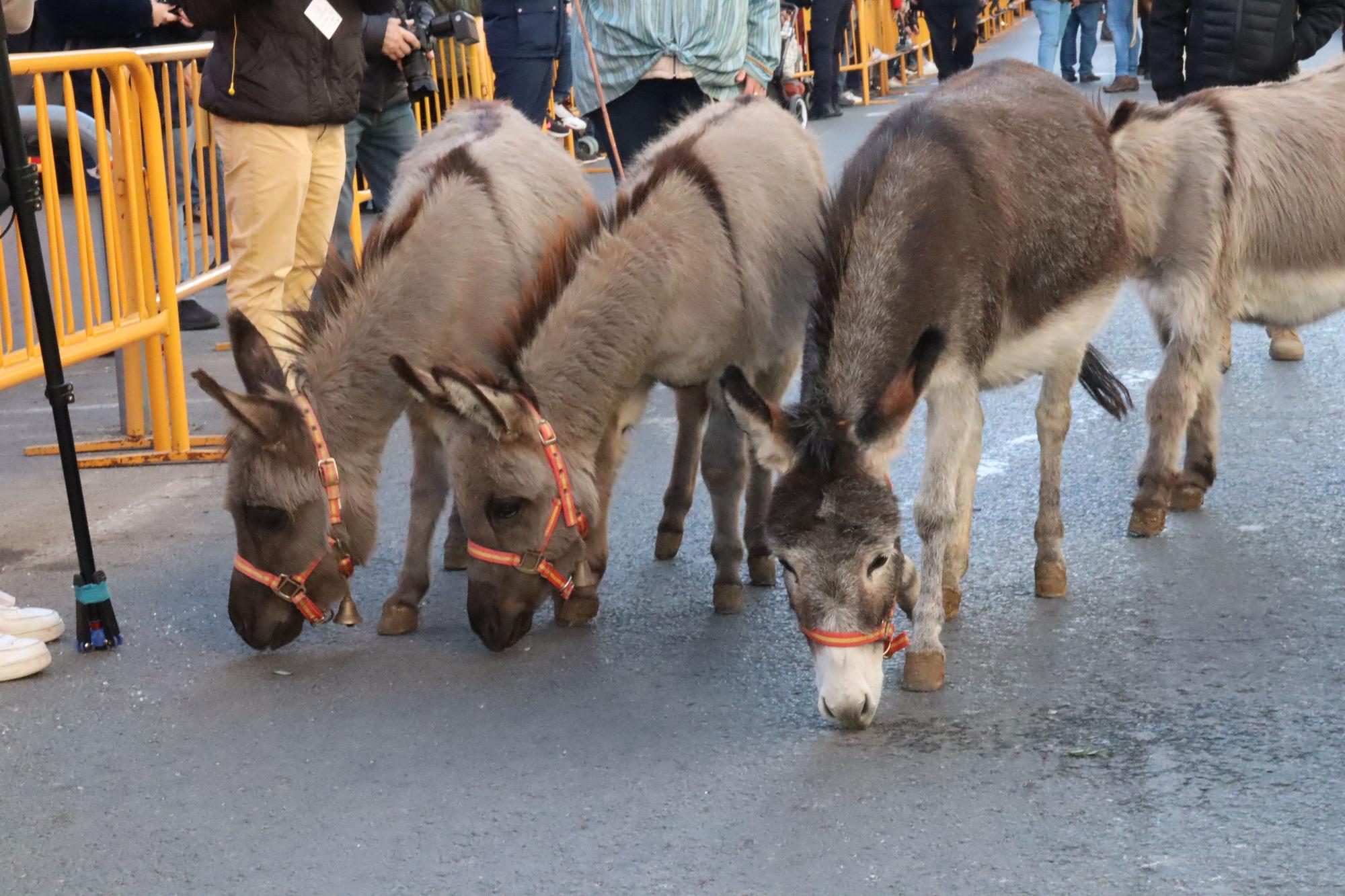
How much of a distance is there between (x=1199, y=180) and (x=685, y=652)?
2621mm

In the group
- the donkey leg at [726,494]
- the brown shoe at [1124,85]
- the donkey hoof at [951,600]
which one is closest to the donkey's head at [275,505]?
the donkey leg at [726,494]

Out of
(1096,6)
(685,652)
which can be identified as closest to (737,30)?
(685,652)

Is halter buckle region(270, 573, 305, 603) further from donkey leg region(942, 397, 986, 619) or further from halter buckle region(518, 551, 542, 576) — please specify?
donkey leg region(942, 397, 986, 619)

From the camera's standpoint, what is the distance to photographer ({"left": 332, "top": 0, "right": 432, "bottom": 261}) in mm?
7273

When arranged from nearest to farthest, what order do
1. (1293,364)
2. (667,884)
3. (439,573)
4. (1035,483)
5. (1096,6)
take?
(667,884) < (439,573) < (1035,483) < (1293,364) < (1096,6)

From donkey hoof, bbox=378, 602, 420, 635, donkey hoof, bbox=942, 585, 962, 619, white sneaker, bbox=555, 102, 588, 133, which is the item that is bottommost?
donkey hoof, bbox=378, 602, 420, 635

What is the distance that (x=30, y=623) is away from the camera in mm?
4891

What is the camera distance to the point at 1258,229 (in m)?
5.76

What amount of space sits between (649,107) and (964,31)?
1112 centimetres

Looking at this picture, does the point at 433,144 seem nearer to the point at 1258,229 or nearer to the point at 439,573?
the point at 439,573

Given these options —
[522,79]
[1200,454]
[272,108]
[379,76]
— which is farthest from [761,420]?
[522,79]

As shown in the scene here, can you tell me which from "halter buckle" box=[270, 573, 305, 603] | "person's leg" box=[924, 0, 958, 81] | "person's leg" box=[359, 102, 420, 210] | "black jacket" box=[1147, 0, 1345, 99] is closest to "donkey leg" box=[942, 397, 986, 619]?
"halter buckle" box=[270, 573, 305, 603]

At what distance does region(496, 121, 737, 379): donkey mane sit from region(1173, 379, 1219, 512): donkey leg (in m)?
2.16

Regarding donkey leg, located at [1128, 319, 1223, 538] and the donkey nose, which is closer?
the donkey nose
